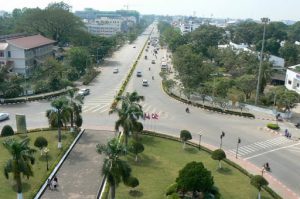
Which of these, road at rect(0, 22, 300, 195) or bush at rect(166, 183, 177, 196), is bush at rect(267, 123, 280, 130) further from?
bush at rect(166, 183, 177, 196)

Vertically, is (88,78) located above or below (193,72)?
below

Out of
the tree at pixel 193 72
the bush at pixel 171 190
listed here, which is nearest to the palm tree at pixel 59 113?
the bush at pixel 171 190

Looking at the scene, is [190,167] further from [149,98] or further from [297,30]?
[297,30]

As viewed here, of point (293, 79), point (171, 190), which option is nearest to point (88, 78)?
point (293, 79)

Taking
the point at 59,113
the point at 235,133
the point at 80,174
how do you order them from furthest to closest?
the point at 235,133
the point at 59,113
the point at 80,174

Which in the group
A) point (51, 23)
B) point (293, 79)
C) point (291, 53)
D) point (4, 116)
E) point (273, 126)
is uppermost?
point (51, 23)

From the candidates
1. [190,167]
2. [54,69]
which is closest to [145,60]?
[54,69]

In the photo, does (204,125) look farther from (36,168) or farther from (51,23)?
(51,23)
